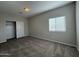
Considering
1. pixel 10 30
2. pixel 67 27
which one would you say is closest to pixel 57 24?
pixel 67 27

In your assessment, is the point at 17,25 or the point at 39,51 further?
the point at 17,25

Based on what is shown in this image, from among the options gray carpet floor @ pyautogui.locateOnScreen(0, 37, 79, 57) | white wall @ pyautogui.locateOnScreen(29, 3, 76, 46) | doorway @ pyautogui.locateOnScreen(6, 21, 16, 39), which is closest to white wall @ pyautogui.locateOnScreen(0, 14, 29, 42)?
doorway @ pyautogui.locateOnScreen(6, 21, 16, 39)

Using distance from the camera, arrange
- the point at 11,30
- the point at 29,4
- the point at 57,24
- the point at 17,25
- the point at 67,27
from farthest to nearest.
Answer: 1. the point at 11,30
2. the point at 17,25
3. the point at 57,24
4. the point at 67,27
5. the point at 29,4

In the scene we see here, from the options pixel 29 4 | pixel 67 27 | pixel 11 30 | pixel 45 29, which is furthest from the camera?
pixel 11 30

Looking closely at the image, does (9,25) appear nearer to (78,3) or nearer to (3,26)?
(3,26)

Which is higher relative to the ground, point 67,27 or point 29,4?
point 29,4

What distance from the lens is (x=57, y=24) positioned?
467 cm

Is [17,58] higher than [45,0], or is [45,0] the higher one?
[45,0]

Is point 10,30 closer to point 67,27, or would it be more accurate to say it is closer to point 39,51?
point 39,51

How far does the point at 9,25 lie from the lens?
7035mm

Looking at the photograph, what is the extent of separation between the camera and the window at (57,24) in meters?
4.25

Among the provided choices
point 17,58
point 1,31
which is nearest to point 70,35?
point 17,58

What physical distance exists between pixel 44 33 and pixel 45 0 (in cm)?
333

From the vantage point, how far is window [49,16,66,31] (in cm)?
425
